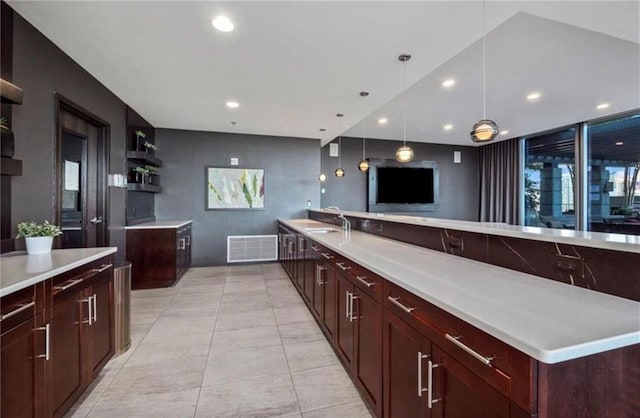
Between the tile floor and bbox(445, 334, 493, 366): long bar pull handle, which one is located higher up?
bbox(445, 334, 493, 366): long bar pull handle

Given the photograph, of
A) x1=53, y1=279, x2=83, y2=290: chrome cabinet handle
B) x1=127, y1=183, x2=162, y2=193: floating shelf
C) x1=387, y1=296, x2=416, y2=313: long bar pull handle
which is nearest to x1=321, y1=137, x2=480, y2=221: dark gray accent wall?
x1=127, y1=183, x2=162, y2=193: floating shelf

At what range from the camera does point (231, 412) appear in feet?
6.07

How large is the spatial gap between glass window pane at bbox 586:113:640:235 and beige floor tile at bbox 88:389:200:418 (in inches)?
290

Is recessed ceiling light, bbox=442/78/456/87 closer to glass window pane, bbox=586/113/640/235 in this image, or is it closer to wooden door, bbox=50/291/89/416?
glass window pane, bbox=586/113/640/235

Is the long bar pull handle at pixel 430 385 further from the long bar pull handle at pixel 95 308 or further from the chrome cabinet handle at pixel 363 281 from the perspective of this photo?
the long bar pull handle at pixel 95 308

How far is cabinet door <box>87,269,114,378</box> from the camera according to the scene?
79.1 inches

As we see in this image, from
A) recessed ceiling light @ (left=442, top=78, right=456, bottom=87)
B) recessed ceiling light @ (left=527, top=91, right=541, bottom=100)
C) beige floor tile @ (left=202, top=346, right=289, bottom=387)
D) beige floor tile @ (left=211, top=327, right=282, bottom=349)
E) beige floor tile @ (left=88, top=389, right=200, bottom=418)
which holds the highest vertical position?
recessed ceiling light @ (left=527, top=91, right=541, bottom=100)

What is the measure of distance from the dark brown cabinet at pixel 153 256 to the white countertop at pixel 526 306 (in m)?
3.75

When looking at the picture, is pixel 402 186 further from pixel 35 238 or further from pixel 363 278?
pixel 35 238

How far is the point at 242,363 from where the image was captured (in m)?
2.41

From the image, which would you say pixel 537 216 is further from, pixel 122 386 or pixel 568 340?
pixel 122 386

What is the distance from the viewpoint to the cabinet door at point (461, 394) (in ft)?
3.01

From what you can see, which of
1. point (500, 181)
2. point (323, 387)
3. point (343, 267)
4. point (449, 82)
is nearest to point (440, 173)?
point (500, 181)

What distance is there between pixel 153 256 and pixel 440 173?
735 centimetres
